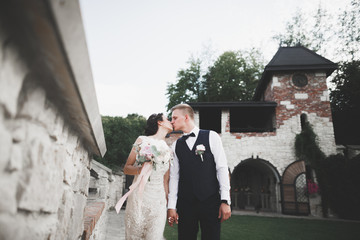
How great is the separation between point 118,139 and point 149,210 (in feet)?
45.4

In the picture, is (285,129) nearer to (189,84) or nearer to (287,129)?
(287,129)

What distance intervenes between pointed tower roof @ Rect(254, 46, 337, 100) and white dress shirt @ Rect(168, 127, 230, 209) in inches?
466

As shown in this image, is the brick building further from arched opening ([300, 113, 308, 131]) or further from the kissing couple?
the kissing couple

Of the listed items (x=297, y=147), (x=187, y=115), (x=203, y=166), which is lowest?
(x=203, y=166)

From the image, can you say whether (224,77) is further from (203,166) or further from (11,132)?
(11,132)

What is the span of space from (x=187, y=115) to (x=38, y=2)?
8.95ft

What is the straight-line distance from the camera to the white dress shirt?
2709 millimetres

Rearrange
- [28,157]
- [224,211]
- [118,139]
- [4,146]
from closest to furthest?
[4,146] < [28,157] < [224,211] < [118,139]

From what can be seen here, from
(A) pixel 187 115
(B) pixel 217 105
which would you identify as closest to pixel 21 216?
(A) pixel 187 115

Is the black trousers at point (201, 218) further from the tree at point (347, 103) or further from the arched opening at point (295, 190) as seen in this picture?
the tree at point (347, 103)

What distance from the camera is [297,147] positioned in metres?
12.2

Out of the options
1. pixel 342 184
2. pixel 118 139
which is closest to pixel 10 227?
pixel 342 184

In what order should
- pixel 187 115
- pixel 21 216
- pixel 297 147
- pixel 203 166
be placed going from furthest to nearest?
pixel 297 147, pixel 187 115, pixel 203 166, pixel 21 216

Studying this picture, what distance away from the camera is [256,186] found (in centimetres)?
1544
